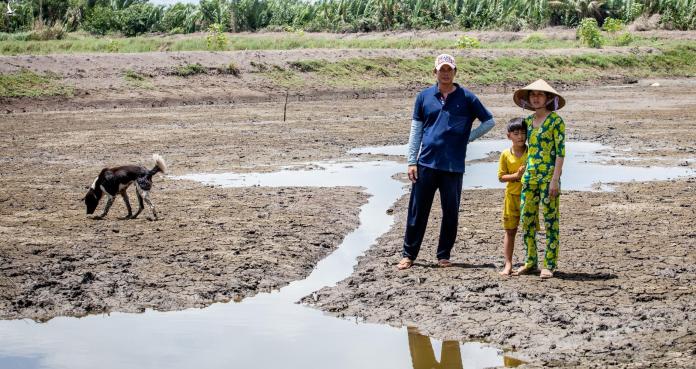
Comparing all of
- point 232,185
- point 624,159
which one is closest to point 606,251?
point 232,185

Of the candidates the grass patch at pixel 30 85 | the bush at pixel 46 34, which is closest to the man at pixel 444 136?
the grass patch at pixel 30 85

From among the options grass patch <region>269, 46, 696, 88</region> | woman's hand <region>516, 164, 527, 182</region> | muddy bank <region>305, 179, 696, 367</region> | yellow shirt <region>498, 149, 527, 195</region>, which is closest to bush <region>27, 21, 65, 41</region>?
grass patch <region>269, 46, 696, 88</region>

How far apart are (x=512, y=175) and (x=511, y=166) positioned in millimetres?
175

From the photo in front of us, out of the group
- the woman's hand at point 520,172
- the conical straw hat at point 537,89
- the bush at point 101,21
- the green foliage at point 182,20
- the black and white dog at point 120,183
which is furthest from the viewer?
the green foliage at point 182,20

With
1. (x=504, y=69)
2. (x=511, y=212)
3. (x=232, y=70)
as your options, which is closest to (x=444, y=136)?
(x=511, y=212)

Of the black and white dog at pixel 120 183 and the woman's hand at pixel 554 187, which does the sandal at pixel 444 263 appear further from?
the black and white dog at pixel 120 183

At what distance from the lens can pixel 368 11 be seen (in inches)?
2913

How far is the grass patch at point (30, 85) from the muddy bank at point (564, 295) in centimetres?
2304

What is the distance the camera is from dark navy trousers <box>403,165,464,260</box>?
29.3 feet

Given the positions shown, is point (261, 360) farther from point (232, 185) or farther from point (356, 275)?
point (232, 185)

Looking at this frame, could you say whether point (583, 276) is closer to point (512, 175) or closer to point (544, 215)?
point (544, 215)

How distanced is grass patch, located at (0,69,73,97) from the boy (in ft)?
83.1

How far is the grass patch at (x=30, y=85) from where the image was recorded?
3152 cm

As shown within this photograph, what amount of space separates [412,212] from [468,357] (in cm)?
231
